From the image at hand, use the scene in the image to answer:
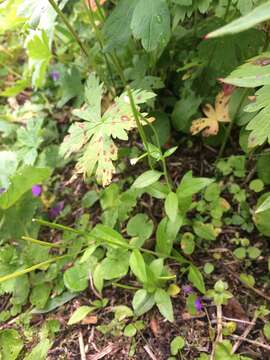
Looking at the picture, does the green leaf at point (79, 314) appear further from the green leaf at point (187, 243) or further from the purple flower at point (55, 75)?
the purple flower at point (55, 75)

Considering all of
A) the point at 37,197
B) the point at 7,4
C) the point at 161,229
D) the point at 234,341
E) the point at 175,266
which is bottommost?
the point at 234,341

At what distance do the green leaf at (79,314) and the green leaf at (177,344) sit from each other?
28cm

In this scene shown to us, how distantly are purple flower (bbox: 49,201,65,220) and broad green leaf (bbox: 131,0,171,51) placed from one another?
736 mm

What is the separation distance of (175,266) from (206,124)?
0.50 metres

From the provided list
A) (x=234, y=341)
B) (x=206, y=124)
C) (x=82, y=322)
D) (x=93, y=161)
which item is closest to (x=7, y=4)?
(x=93, y=161)

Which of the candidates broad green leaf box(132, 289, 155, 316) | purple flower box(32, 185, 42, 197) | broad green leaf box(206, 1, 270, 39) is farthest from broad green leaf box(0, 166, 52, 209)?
broad green leaf box(206, 1, 270, 39)

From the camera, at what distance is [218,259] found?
1.25 m

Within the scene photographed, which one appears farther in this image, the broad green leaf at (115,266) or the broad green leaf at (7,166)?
the broad green leaf at (7,166)

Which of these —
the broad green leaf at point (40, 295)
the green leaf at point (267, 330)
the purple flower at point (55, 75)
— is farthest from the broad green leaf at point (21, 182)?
the green leaf at point (267, 330)

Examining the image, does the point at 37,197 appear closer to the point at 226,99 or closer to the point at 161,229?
the point at 161,229

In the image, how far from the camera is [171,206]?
42.0 inches

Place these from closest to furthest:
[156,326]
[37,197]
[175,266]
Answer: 1. [156,326]
2. [175,266]
3. [37,197]

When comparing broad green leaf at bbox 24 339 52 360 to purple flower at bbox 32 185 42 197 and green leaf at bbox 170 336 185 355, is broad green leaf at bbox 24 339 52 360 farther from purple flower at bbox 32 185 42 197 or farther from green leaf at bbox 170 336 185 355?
purple flower at bbox 32 185 42 197

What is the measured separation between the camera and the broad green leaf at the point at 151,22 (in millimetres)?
1045
